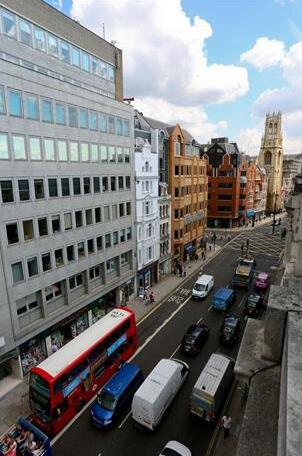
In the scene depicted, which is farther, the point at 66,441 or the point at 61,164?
the point at 61,164

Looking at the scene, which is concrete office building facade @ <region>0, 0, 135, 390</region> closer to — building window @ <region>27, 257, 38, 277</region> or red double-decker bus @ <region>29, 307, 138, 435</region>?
building window @ <region>27, 257, 38, 277</region>

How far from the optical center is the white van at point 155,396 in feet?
55.3

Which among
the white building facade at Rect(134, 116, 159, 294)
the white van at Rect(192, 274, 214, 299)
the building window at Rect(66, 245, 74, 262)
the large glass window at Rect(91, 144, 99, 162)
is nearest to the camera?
the building window at Rect(66, 245, 74, 262)

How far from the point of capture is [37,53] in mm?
24406

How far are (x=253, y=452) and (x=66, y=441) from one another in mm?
17210

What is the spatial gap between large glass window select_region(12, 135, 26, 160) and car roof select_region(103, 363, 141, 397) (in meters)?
17.6

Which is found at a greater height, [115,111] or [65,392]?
[115,111]

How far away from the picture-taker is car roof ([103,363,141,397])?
18.5 meters

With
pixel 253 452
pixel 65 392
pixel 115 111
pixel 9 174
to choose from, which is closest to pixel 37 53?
pixel 115 111

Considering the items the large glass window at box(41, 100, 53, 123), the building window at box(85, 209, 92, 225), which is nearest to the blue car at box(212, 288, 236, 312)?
the building window at box(85, 209, 92, 225)

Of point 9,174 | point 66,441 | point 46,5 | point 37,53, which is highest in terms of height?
point 46,5

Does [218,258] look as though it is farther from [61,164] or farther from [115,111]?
[61,164]

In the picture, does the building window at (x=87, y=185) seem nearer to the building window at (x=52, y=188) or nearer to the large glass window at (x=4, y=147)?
the building window at (x=52, y=188)

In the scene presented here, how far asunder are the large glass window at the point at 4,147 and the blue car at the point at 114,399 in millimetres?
17754
